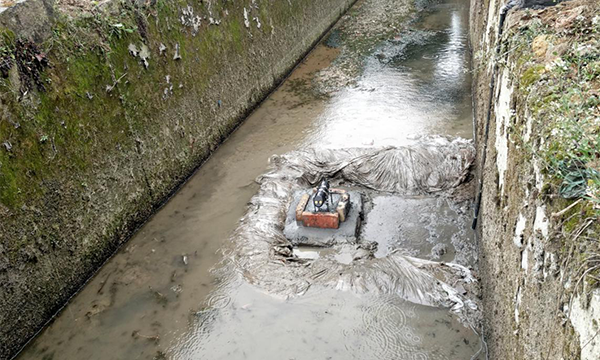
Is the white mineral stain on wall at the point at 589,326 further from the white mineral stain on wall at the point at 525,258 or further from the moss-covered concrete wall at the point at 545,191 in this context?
the white mineral stain on wall at the point at 525,258

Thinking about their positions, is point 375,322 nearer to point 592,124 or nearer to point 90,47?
point 592,124

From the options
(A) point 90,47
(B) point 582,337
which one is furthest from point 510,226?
(A) point 90,47

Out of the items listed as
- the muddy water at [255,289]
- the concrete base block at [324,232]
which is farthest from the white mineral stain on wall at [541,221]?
the concrete base block at [324,232]

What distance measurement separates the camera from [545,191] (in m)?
2.12

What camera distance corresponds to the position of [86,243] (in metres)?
4.84

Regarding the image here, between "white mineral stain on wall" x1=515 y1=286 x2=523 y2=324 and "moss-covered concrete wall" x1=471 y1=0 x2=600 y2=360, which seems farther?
"white mineral stain on wall" x1=515 y1=286 x2=523 y2=324

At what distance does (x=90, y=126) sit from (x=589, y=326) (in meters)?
4.89

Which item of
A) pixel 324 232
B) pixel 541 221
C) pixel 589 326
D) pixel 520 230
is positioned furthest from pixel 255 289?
pixel 589 326

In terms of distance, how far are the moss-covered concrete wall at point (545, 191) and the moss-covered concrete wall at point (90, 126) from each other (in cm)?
416

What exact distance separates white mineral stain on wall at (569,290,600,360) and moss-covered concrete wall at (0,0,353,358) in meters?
4.36

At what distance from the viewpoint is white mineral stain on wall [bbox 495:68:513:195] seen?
343 centimetres

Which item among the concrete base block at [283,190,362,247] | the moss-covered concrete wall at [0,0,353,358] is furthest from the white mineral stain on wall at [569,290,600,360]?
the moss-covered concrete wall at [0,0,353,358]

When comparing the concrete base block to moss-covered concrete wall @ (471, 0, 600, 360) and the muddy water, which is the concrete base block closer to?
the muddy water

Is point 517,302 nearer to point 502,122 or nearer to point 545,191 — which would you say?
point 545,191
